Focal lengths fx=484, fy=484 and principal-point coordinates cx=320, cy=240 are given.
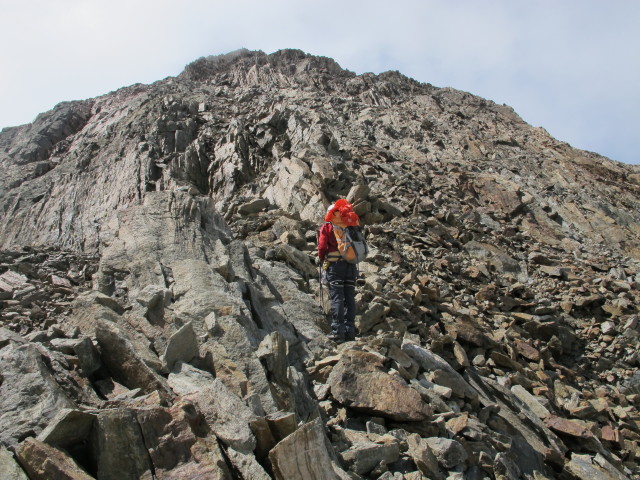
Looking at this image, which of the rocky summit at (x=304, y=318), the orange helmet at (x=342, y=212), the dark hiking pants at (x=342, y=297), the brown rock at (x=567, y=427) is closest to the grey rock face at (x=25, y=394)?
the rocky summit at (x=304, y=318)

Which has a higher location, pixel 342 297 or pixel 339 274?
pixel 339 274

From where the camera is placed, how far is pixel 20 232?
22.4 meters

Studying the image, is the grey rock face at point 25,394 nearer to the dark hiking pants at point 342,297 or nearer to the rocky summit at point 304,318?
the rocky summit at point 304,318

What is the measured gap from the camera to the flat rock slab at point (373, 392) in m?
6.49

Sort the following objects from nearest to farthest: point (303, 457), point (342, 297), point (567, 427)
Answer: point (303, 457)
point (567, 427)
point (342, 297)

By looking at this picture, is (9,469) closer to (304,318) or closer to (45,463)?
(45,463)

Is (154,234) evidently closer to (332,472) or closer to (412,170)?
(332,472)

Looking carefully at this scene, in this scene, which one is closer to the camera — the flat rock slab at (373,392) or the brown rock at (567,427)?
the flat rock slab at (373,392)

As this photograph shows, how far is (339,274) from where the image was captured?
9.05 metres

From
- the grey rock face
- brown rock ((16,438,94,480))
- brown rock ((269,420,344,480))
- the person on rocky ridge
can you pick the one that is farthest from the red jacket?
brown rock ((16,438,94,480))

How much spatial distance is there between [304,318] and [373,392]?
2.71 m

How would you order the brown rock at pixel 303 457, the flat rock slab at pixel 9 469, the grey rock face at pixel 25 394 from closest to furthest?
the flat rock slab at pixel 9 469 < the grey rock face at pixel 25 394 < the brown rock at pixel 303 457

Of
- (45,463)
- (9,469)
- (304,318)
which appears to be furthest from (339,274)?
(9,469)

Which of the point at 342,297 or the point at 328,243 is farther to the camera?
the point at 328,243
